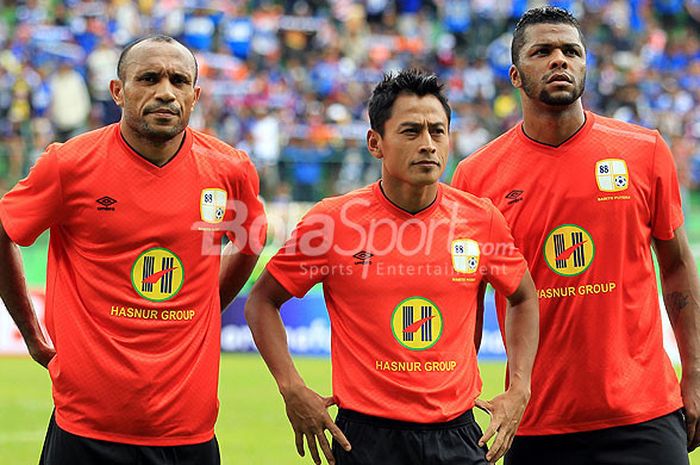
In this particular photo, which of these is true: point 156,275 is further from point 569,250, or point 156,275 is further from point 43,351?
point 569,250

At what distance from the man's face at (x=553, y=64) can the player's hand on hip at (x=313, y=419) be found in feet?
5.29

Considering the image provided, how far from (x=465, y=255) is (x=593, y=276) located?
0.63m

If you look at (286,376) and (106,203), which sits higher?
(106,203)

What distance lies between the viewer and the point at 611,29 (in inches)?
1086

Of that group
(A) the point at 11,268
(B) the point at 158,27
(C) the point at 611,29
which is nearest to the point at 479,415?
(A) the point at 11,268

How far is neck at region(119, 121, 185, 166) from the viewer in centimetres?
512

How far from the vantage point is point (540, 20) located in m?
5.38

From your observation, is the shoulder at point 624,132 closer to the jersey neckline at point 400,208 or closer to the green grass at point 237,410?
the jersey neckline at point 400,208

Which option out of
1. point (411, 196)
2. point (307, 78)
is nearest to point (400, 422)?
point (411, 196)

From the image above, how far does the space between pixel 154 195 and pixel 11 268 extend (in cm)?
73

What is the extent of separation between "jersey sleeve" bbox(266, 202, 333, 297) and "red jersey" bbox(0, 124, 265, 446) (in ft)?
1.12

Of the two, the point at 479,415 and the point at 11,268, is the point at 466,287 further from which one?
the point at 479,415

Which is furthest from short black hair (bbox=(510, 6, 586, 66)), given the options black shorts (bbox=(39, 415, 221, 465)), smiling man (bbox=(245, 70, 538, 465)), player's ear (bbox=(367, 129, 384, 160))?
black shorts (bbox=(39, 415, 221, 465))

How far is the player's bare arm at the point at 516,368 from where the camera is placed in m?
4.77
